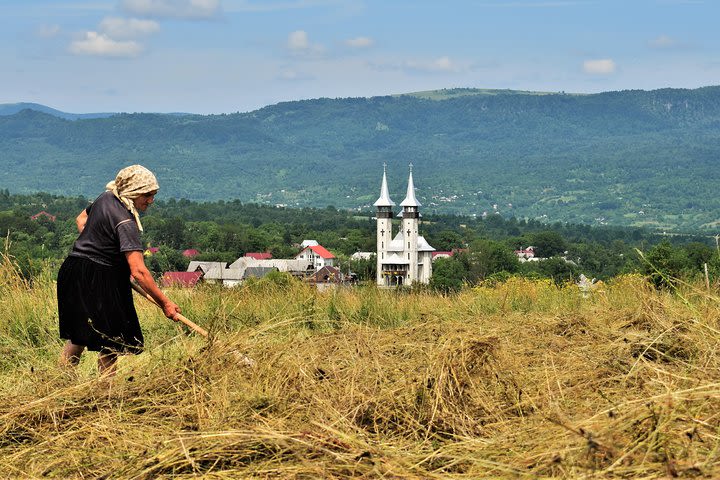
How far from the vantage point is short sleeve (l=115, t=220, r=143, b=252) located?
185 inches

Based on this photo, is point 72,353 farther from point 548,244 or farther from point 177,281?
point 548,244

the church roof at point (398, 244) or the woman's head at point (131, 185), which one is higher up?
the woman's head at point (131, 185)

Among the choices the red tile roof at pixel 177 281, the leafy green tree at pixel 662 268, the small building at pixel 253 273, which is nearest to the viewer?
the leafy green tree at pixel 662 268

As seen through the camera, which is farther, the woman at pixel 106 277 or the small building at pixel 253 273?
the small building at pixel 253 273

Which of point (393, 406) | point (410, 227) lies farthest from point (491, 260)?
point (393, 406)

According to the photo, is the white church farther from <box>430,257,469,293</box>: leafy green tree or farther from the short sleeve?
the short sleeve

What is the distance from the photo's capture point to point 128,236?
4734mm

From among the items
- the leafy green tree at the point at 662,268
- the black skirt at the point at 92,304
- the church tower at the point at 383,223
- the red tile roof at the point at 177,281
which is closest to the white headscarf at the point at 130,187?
the black skirt at the point at 92,304

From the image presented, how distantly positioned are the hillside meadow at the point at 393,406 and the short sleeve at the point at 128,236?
559 millimetres

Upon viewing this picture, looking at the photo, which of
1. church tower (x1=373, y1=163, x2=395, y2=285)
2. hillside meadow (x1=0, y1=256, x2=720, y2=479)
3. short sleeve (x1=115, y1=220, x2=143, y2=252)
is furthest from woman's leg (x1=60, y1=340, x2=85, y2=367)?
church tower (x1=373, y1=163, x2=395, y2=285)

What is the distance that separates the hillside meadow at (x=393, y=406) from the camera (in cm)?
294

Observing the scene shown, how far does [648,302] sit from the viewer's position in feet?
18.9

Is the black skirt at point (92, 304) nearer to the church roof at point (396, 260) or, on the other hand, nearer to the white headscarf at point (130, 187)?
the white headscarf at point (130, 187)

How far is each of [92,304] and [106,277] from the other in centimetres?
16
